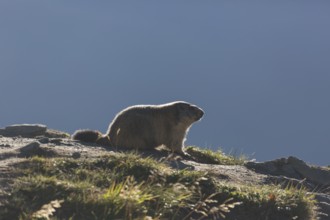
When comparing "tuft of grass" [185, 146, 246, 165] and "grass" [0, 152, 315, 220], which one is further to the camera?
"tuft of grass" [185, 146, 246, 165]

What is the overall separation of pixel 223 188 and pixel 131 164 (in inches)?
47.8

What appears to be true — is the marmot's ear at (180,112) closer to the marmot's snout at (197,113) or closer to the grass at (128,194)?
the marmot's snout at (197,113)

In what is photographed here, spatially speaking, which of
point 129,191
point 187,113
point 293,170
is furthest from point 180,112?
point 129,191

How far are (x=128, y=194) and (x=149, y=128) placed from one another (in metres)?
7.51

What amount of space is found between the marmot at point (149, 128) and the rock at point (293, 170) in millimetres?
1768

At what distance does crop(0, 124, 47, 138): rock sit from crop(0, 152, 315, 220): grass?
266 inches

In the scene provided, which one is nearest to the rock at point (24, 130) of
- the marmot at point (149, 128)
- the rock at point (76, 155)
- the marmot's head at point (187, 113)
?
the marmot at point (149, 128)

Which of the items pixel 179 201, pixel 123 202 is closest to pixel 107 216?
pixel 123 202

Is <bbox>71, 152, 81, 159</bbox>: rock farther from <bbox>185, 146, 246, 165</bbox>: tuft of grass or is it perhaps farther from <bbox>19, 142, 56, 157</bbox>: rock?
<bbox>185, 146, 246, 165</bbox>: tuft of grass

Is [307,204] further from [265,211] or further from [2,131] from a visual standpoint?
[2,131]

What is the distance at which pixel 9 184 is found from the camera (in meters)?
7.07

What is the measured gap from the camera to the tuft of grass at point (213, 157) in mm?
12992

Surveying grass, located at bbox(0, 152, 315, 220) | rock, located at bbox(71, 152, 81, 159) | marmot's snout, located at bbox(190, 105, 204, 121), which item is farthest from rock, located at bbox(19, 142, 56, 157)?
marmot's snout, located at bbox(190, 105, 204, 121)

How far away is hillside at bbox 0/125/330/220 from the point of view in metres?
6.48
